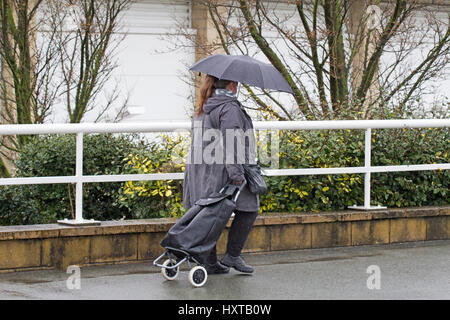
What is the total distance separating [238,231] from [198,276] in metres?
0.59

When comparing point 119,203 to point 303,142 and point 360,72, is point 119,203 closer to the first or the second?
point 303,142

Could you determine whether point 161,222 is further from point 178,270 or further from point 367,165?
point 367,165

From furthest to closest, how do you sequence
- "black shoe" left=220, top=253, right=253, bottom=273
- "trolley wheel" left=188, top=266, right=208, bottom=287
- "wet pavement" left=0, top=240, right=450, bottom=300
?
"black shoe" left=220, top=253, right=253, bottom=273
"trolley wheel" left=188, top=266, right=208, bottom=287
"wet pavement" left=0, top=240, right=450, bottom=300

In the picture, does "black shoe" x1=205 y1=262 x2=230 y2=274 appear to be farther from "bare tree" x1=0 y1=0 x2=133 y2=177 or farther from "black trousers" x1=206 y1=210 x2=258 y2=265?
"bare tree" x1=0 y1=0 x2=133 y2=177

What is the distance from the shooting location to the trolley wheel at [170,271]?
6.48 metres

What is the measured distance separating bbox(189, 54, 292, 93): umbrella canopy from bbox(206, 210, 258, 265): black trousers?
102 cm

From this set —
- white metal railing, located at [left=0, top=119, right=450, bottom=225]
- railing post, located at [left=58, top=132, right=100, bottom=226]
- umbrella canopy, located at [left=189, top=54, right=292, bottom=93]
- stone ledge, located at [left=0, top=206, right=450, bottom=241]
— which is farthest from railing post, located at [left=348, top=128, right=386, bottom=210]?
railing post, located at [left=58, top=132, right=100, bottom=226]

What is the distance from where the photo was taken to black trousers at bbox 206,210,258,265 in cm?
668

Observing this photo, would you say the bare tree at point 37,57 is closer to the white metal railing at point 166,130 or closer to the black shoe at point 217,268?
the white metal railing at point 166,130

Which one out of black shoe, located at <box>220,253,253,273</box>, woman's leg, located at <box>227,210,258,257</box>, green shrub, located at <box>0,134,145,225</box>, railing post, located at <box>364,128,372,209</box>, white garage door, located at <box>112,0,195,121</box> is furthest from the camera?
white garage door, located at <box>112,0,195,121</box>

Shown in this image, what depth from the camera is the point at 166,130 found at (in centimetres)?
731

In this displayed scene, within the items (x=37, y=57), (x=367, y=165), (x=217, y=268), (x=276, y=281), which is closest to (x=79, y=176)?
(x=217, y=268)

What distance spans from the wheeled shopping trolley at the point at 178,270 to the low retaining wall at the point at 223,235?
0.77 m

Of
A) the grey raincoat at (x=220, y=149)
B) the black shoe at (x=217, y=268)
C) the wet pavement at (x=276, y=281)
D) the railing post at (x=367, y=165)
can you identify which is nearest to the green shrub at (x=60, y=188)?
the wet pavement at (x=276, y=281)
